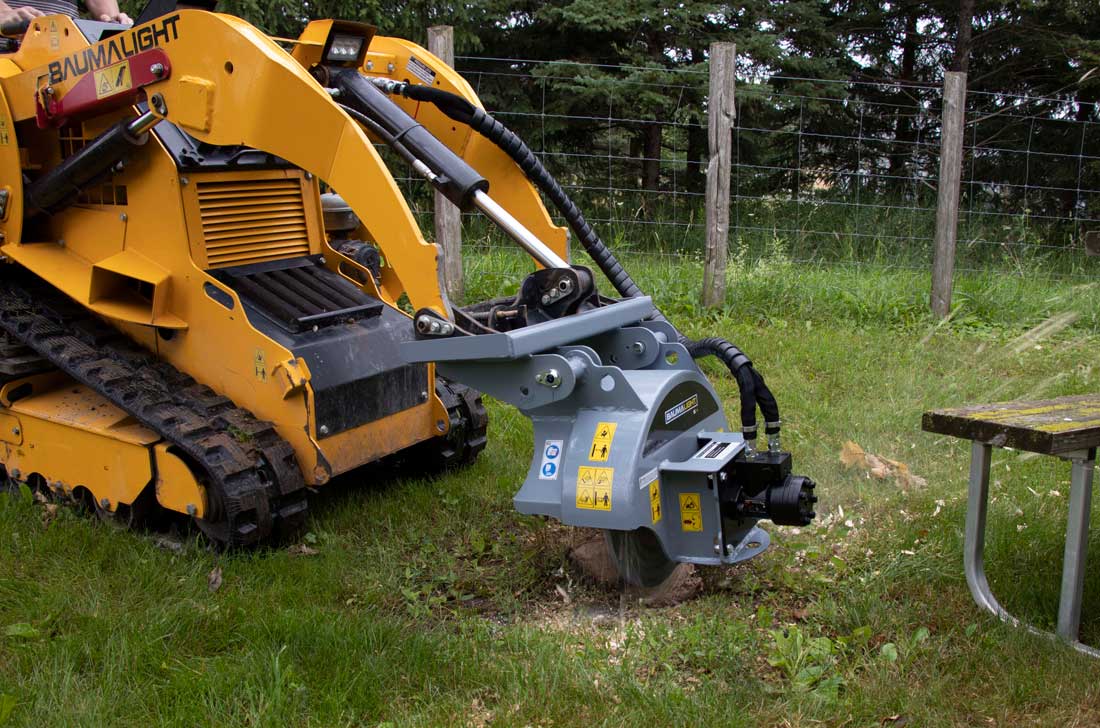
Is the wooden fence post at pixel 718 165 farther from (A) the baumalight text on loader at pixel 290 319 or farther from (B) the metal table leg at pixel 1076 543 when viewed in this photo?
(B) the metal table leg at pixel 1076 543

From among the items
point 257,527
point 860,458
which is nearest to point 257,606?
point 257,527

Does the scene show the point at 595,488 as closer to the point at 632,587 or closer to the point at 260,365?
the point at 632,587

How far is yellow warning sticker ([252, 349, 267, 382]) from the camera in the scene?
409 cm

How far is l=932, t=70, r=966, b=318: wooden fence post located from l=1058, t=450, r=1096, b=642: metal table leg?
4932 millimetres

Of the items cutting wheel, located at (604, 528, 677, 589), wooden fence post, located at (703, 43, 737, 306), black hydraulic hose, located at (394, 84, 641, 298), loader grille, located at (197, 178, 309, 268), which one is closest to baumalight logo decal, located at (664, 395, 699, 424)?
cutting wheel, located at (604, 528, 677, 589)

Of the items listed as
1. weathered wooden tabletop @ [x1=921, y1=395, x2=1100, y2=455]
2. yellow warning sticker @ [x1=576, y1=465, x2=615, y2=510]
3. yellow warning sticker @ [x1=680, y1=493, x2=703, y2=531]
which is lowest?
yellow warning sticker @ [x1=680, y1=493, x2=703, y2=531]

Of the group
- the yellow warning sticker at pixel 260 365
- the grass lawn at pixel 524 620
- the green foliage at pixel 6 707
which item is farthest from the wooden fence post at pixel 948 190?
the green foliage at pixel 6 707

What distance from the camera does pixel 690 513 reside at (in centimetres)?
347

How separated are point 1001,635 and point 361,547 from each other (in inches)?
91.4

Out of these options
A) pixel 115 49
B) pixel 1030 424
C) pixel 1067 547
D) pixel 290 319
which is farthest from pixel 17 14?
pixel 1067 547

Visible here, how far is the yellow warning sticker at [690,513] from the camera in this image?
3.46 m

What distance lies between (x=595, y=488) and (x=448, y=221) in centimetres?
492

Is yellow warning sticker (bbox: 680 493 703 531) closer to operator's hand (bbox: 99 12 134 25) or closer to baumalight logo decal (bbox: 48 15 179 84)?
baumalight logo decal (bbox: 48 15 179 84)

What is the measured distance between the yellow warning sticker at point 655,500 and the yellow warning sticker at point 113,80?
2.40 m
